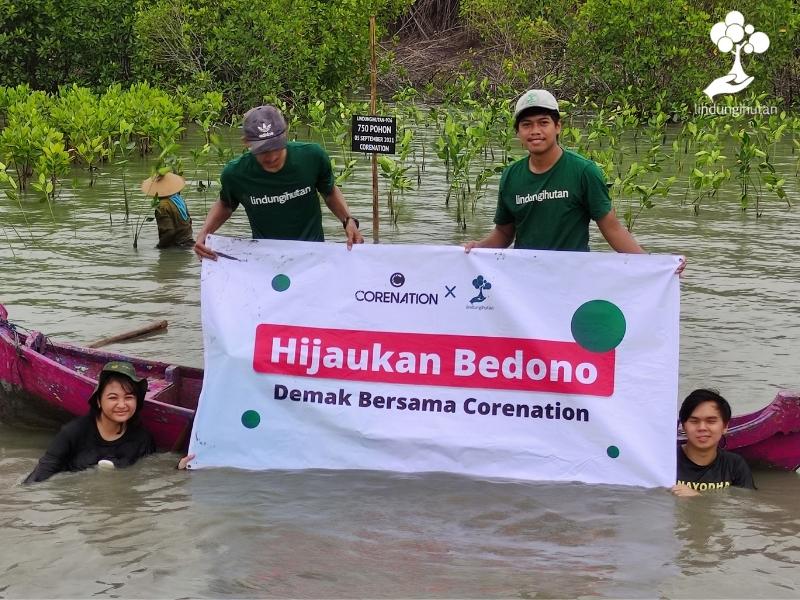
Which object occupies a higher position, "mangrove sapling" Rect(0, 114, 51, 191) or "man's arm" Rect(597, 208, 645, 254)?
"mangrove sapling" Rect(0, 114, 51, 191)

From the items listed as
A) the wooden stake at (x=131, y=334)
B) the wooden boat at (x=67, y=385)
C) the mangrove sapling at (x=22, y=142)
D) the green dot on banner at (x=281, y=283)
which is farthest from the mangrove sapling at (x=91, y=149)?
the green dot on banner at (x=281, y=283)

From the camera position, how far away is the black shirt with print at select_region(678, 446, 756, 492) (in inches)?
216

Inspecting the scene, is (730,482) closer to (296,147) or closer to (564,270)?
(564,270)

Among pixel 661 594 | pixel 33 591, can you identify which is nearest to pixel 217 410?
pixel 33 591

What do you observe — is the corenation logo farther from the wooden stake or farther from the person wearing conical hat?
the person wearing conical hat

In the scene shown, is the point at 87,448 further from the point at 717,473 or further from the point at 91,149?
the point at 91,149

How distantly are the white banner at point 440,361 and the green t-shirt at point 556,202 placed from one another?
9.1 inches

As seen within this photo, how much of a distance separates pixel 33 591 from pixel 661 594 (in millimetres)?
2550

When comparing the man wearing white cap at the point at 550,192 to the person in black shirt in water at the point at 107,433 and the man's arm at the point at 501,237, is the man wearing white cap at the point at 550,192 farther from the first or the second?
the person in black shirt in water at the point at 107,433

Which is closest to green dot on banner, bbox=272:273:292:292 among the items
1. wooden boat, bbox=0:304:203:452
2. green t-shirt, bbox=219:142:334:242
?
green t-shirt, bbox=219:142:334:242

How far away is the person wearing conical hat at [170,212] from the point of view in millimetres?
11578

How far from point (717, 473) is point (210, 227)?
115 inches

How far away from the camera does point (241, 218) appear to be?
14016 millimetres

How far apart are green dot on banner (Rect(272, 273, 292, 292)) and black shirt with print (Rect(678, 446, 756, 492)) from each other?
2117 millimetres
